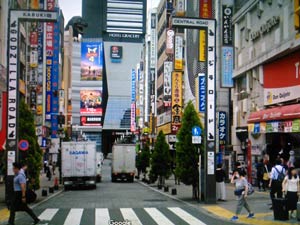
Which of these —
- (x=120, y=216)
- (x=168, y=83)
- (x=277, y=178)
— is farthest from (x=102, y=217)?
(x=168, y=83)

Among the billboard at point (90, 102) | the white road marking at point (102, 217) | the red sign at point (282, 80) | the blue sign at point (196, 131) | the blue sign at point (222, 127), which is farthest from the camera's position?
the billboard at point (90, 102)

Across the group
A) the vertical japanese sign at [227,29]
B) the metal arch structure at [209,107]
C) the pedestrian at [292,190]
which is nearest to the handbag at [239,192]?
the pedestrian at [292,190]

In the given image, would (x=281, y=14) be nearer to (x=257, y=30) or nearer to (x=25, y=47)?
(x=257, y=30)

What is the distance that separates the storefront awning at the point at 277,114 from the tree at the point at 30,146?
490 inches

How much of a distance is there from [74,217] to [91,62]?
16952 centimetres

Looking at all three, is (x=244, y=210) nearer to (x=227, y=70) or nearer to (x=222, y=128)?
(x=227, y=70)

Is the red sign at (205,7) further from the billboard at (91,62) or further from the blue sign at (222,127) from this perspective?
the billboard at (91,62)

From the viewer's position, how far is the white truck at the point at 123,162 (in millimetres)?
49594

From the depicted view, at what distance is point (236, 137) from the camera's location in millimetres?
41500

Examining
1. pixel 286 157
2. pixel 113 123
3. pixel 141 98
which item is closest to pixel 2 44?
pixel 286 157

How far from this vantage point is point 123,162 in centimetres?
4962

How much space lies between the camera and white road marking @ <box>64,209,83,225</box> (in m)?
16.9

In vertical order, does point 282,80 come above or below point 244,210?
above

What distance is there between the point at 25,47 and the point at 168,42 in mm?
18655
